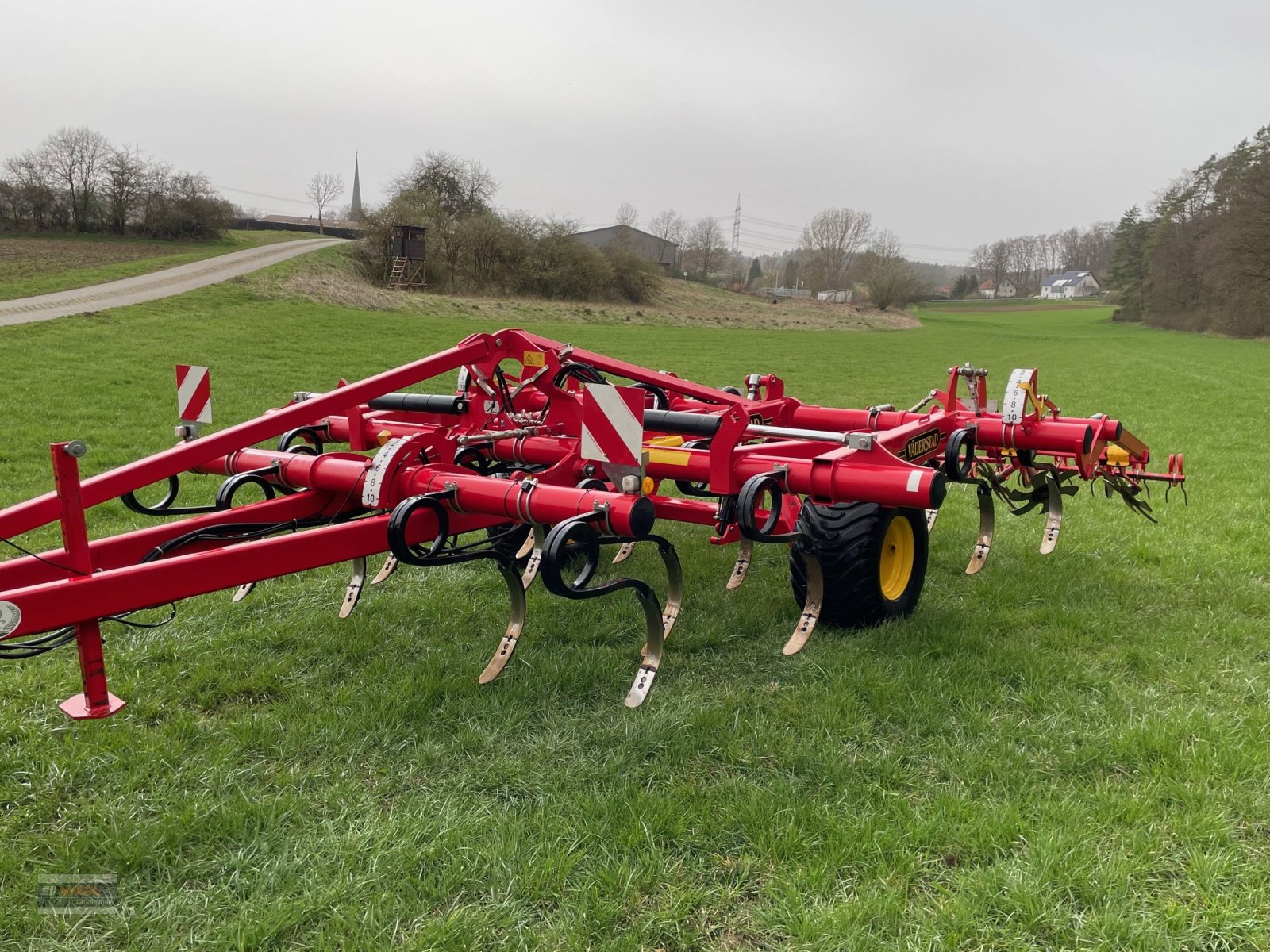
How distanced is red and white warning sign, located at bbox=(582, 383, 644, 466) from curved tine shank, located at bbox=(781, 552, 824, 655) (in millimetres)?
1421

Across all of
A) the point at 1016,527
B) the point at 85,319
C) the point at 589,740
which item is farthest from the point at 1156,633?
the point at 85,319

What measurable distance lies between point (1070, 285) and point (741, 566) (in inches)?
5356

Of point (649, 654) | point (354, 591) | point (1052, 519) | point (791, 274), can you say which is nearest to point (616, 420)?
point (649, 654)

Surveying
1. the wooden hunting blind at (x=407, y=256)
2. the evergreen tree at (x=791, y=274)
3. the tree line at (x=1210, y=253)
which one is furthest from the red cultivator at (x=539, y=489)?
the evergreen tree at (x=791, y=274)

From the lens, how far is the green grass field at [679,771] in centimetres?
243

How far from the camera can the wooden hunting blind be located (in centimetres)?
3456

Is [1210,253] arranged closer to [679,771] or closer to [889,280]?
[889,280]

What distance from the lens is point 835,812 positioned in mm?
2900

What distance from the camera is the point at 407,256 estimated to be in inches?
1373

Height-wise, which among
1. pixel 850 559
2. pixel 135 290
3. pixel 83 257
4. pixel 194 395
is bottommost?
pixel 850 559

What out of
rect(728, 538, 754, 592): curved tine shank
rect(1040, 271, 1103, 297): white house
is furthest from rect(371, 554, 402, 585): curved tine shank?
rect(1040, 271, 1103, 297): white house

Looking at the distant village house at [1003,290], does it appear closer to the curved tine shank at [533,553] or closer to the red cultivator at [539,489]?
the red cultivator at [539,489]

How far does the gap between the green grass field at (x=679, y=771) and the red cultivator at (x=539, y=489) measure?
307 millimetres

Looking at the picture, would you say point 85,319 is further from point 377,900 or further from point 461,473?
point 377,900
